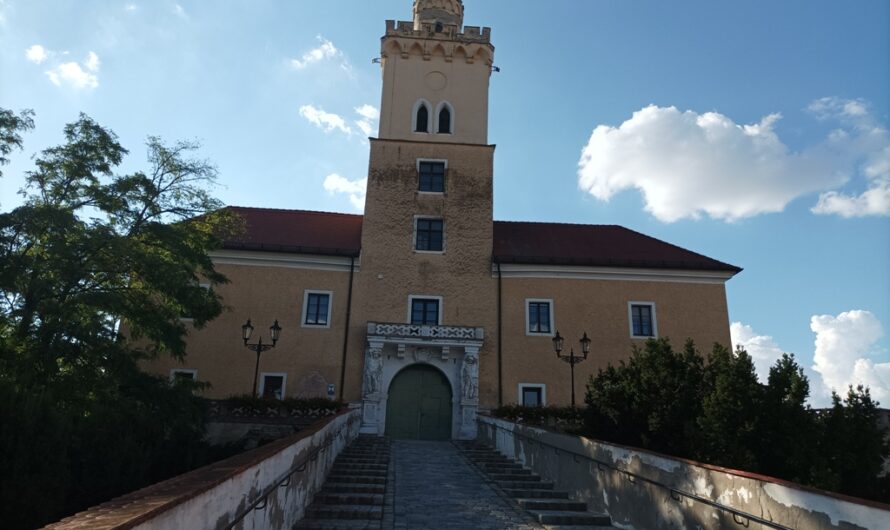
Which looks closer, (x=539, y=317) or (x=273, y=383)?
(x=273, y=383)

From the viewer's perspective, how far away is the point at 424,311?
25.0m

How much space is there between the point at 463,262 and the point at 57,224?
15425 mm

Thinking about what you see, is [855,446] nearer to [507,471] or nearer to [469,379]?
[507,471]

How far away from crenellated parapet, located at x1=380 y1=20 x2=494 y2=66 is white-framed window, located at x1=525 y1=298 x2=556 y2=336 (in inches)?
492

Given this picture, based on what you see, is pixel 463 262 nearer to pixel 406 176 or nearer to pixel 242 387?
pixel 406 176

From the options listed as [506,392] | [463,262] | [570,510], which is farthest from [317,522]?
[463,262]

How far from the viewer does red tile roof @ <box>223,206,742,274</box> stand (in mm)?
25781

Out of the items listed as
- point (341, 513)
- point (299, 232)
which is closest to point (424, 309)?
point (299, 232)

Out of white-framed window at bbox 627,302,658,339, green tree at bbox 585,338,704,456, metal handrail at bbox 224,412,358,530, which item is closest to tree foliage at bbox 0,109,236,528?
metal handrail at bbox 224,412,358,530

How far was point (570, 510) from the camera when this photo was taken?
32.0ft

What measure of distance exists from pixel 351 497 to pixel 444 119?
21874mm

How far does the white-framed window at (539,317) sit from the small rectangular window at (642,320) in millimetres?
3517

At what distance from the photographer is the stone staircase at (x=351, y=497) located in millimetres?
8234

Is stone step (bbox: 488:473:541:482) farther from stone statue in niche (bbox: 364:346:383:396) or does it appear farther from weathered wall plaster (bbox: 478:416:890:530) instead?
stone statue in niche (bbox: 364:346:383:396)
